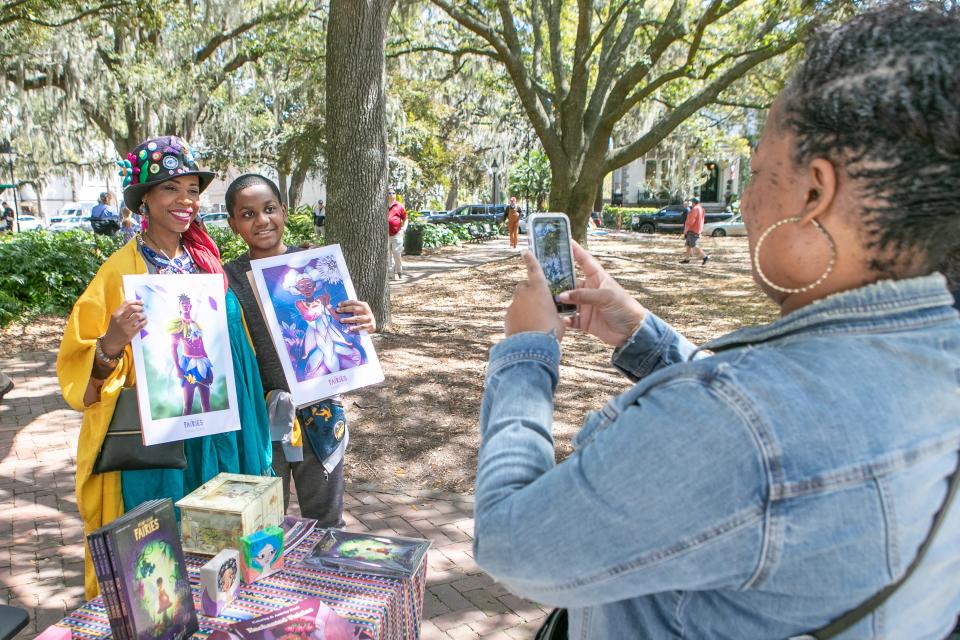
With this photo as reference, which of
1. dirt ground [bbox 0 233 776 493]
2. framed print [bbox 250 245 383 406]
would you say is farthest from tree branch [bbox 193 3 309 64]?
framed print [bbox 250 245 383 406]

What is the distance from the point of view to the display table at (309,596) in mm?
1921

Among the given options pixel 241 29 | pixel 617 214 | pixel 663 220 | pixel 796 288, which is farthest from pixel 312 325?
pixel 617 214

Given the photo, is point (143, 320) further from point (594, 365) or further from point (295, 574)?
point (594, 365)

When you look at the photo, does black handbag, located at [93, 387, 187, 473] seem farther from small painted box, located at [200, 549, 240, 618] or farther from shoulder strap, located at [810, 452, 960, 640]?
shoulder strap, located at [810, 452, 960, 640]

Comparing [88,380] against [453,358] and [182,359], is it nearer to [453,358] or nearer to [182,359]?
[182,359]

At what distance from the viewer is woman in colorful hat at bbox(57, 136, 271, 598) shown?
2.44 meters

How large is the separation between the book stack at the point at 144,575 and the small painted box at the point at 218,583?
4 cm

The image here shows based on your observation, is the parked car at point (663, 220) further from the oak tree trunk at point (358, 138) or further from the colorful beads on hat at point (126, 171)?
the colorful beads on hat at point (126, 171)

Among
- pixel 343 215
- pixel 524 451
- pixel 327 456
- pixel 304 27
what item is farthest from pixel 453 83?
pixel 524 451

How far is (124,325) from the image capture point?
236 cm

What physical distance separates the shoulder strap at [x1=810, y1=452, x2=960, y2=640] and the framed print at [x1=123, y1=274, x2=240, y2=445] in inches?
84.7

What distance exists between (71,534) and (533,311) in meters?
4.14

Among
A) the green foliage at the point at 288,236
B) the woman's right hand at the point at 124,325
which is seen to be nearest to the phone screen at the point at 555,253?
the woman's right hand at the point at 124,325

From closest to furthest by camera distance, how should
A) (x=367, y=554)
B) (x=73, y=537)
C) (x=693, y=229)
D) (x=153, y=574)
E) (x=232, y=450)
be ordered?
(x=153, y=574) → (x=367, y=554) → (x=232, y=450) → (x=73, y=537) → (x=693, y=229)
